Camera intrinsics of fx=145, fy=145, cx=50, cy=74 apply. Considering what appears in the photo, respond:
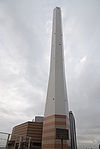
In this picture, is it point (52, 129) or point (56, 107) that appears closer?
point (52, 129)

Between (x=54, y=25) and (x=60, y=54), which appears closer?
(x=60, y=54)

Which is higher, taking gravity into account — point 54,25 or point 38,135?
point 54,25

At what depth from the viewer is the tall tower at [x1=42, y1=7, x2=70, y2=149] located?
27766mm

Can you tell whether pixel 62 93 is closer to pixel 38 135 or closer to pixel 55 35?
pixel 38 135

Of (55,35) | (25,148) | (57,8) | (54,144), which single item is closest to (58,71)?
(55,35)

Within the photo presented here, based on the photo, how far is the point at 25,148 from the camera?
33.9 metres

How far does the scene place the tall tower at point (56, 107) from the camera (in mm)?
27766

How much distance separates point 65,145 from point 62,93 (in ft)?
34.6

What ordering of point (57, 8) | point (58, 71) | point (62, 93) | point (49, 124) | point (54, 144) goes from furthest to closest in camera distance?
A: point (57, 8)
point (58, 71)
point (62, 93)
point (49, 124)
point (54, 144)

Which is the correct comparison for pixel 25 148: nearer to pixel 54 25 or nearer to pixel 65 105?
pixel 65 105

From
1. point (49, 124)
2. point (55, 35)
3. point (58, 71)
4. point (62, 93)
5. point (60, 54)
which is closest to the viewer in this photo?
point (49, 124)

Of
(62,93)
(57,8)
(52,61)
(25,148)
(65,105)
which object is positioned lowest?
(25,148)

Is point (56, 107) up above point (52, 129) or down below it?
above

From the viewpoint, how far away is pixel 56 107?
3078cm
